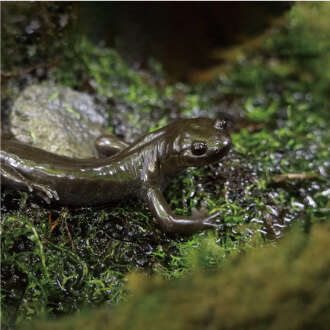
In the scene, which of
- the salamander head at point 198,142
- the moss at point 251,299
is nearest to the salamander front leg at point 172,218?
the salamander head at point 198,142

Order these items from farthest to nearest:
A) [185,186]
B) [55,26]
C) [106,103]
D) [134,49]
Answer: [134,49]
[106,103]
[55,26]
[185,186]

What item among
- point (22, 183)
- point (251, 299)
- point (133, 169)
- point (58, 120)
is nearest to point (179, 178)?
point (133, 169)

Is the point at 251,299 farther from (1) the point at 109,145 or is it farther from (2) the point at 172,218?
(1) the point at 109,145

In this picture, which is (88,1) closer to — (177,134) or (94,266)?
(177,134)

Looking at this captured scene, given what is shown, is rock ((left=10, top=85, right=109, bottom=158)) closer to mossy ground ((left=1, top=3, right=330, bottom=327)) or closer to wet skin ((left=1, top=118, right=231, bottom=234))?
mossy ground ((left=1, top=3, right=330, bottom=327))

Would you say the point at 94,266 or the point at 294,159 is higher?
the point at 294,159

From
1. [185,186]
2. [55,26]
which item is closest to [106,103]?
[55,26]

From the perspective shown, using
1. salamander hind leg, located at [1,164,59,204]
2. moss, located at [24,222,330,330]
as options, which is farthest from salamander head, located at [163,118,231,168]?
moss, located at [24,222,330,330]
